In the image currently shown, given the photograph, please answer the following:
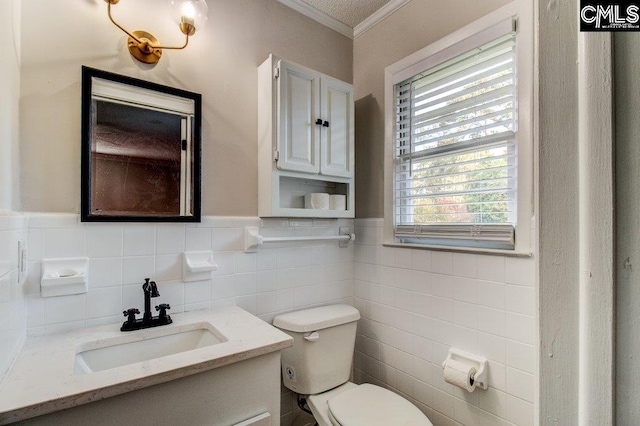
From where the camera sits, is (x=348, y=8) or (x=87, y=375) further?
(x=348, y=8)

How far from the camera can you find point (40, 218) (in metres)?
1.10

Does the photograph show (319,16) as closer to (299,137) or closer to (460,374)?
(299,137)

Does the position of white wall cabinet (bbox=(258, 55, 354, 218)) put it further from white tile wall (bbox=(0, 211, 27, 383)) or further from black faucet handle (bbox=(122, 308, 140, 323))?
white tile wall (bbox=(0, 211, 27, 383))

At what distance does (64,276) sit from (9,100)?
1.93 ft

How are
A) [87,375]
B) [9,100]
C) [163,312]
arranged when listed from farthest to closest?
[163,312] < [9,100] < [87,375]

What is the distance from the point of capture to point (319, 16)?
6.12 feet

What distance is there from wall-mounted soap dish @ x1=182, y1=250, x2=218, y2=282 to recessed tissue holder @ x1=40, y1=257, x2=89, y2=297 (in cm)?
35

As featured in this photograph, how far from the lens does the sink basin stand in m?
1.05

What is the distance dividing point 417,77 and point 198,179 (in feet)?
4.04

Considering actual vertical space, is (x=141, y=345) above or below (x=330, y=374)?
above

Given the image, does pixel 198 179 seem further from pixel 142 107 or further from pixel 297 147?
pixel 297 147

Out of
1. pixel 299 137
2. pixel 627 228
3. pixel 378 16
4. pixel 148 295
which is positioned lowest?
pixel 148 295

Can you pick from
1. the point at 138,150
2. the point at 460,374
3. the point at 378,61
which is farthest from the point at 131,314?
the point at 378,61

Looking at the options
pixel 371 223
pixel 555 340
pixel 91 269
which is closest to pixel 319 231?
pixel 371 223
